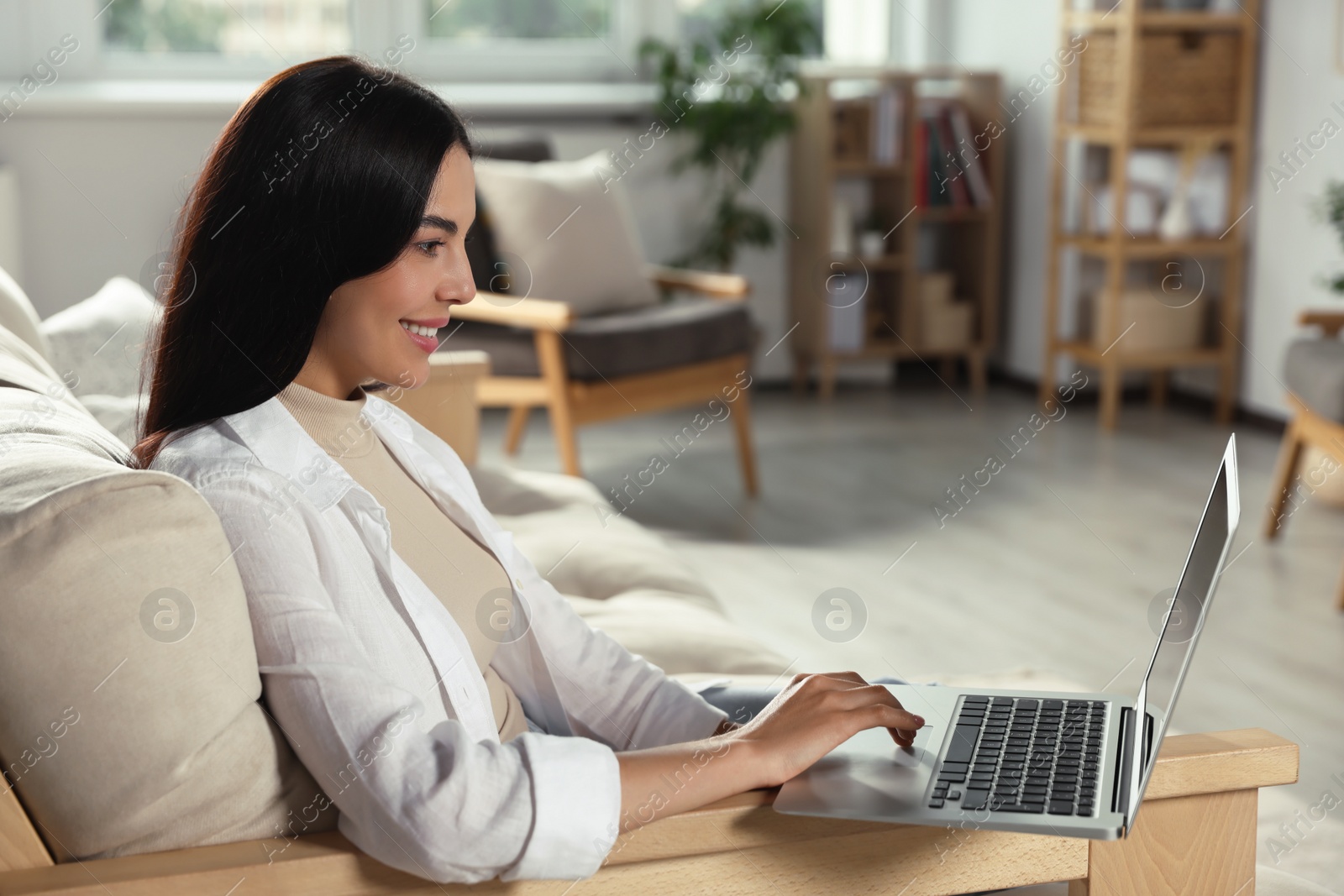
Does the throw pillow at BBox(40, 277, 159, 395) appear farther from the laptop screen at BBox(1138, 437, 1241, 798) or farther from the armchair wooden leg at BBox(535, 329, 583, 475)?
the armchair wooden leg at BBox(535, 329, 583, 475)

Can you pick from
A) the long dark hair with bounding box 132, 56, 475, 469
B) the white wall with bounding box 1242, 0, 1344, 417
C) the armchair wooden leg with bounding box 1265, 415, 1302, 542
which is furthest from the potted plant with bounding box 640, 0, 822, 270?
the long dark hair with bounding box 132, 56, 475, 469

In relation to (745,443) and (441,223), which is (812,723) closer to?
(441,223)

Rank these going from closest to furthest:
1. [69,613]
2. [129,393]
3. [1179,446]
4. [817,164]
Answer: [69,613]
[129,393]
[1179,446]
[817,164]

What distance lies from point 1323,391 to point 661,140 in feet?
8.76

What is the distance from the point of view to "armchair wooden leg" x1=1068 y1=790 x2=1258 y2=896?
3.19 ft

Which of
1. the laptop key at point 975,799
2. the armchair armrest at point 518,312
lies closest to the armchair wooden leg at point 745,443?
the armchair armrest at point 518,312

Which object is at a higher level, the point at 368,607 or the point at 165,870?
the point at 368,607

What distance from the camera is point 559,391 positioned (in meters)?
3.56

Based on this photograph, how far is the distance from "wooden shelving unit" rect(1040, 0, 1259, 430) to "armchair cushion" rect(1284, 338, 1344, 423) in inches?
52.3

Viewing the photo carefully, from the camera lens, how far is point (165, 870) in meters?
0.83

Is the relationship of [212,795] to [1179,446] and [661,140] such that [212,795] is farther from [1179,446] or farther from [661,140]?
[661,140]

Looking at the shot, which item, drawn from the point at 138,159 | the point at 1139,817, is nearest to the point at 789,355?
the point at 138,159

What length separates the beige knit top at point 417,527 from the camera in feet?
3.43

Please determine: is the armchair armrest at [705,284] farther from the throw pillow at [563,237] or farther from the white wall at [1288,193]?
the white wall at [1288,193]
